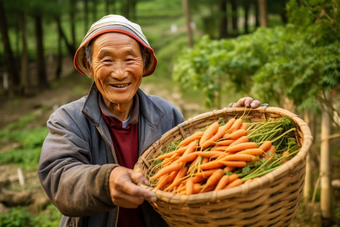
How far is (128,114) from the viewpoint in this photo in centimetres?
217

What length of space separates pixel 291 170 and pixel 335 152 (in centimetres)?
539

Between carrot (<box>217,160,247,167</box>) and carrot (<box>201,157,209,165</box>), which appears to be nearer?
carrot (<box>217,160,247,167</box>)

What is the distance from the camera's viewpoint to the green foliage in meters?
3.87

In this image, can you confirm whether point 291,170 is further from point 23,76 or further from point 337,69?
point 23,76

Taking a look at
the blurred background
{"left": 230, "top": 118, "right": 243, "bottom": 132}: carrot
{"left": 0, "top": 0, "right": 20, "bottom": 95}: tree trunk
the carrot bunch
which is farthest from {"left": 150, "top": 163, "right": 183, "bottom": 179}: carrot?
{"left": 0, "top": 0, "right": 20, "bottom": 95}: tree trunk

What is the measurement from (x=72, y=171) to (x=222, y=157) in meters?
0.88

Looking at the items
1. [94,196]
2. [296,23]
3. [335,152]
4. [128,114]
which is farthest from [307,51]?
[335,152]

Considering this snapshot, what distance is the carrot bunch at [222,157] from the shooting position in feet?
5.56

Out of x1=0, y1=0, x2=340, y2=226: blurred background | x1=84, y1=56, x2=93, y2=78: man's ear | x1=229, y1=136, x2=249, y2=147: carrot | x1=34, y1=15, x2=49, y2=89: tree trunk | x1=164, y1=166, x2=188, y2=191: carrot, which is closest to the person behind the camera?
x1=164, y1=166, x2=188, y2=191: carrot

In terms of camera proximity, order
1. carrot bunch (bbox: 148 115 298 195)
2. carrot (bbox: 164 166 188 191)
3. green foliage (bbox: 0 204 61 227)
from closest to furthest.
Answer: carrot bunch (bbox: 148 115 298 195) < carrot (bbox: 164 166 188 191) < green foliage (bbox: 0 204 61 227)

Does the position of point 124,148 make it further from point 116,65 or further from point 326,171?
point 326,171

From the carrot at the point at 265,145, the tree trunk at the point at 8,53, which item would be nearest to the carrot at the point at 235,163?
the carrot at the point at 265,145

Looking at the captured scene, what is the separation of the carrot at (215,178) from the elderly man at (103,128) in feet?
1.47

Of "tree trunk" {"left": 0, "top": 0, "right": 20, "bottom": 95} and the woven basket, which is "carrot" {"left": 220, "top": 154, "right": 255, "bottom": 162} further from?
"tree trunk" {"left": 0, "top": 0, "right": 20, "bottom": 95}
